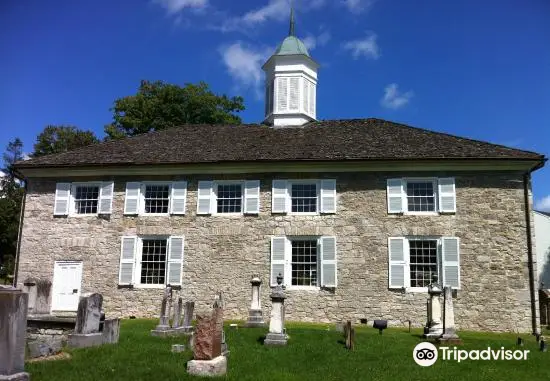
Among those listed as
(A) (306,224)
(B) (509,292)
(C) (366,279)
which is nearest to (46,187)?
(A) (306,224)

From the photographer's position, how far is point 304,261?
1947 cm

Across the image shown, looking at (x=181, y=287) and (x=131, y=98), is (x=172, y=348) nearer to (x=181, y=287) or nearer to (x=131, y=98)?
(x=181, y=287)

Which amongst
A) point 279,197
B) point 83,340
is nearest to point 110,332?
point 83,340

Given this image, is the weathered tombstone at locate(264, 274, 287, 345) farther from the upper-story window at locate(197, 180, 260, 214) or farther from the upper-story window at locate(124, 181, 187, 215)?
the upper-story window at locate(124, 181, 187, 215)

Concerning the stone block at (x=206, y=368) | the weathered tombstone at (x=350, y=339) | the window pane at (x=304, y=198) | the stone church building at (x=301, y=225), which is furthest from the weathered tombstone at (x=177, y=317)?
the window pane at (x=304, y=198)

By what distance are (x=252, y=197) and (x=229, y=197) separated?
102cm

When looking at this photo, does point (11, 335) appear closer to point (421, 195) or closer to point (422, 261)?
→ point (422, 261)

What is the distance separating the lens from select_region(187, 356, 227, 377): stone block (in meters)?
8.69

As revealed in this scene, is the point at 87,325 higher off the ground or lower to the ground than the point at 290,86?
lower

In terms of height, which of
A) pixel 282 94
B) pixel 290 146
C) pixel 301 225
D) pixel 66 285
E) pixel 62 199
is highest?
pixel 282 94

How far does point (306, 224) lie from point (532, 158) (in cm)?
829

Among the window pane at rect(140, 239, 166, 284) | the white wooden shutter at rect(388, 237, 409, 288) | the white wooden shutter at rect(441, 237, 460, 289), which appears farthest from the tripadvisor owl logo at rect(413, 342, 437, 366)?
the window pane at rect(140, 239, 166, 284)

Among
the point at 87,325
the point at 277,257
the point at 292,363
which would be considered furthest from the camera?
the point at 277,257

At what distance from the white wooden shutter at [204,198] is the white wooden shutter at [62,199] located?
214 inches
